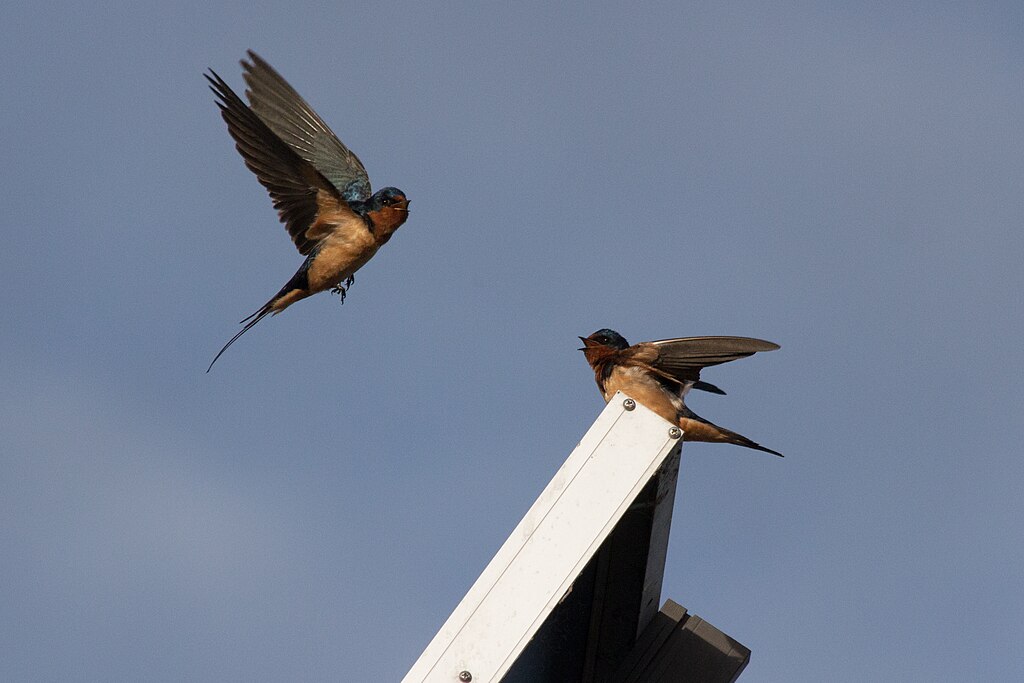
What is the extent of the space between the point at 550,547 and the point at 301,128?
19.8 ft

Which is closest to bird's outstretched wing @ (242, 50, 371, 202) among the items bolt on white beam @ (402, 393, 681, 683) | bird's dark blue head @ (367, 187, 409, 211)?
bird's dark blue head @ (367, 187, 409, 211)

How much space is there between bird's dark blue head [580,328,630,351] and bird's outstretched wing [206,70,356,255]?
169cm

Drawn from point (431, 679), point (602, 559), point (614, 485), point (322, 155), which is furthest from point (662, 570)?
point (322, 155)

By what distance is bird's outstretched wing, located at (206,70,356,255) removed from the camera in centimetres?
741

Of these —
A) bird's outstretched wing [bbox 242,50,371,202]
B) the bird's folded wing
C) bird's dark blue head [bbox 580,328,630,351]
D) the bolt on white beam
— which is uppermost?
bird's outstretched wing [bbox 242,50,371,202]

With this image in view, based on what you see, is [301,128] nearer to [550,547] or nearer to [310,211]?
[310,211]

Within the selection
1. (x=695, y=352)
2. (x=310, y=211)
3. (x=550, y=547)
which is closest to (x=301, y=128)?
(x=310, y=211)

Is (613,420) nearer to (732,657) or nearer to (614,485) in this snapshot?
(614,485)

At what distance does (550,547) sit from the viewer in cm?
352

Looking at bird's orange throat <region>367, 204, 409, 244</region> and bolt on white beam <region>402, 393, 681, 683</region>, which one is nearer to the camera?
bolt on white beam <region>402, 393, 681, 683</region>

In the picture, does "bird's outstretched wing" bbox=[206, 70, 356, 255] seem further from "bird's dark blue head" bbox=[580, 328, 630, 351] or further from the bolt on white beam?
the bolt on white beam

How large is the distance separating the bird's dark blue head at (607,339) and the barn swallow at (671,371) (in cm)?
2

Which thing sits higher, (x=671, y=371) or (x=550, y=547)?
(x=671, y=371)

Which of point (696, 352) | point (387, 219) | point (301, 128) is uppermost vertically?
point (301, 128)
